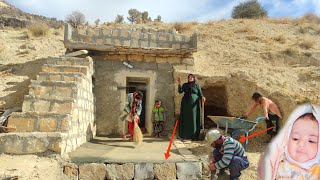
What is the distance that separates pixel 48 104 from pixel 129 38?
4447mm

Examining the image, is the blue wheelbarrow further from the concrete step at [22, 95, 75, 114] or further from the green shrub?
the green shrub

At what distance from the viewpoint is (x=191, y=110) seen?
8641mm

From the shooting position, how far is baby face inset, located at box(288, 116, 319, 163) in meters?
3.37

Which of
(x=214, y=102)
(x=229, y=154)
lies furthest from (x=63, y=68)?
(x=214, y=102)

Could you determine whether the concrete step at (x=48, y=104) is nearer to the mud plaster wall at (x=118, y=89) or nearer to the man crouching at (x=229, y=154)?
the man crouching at (x=229, y=154)

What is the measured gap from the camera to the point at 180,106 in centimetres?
930

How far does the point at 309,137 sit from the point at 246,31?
550 inches

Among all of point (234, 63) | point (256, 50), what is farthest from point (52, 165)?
point (256, 50)

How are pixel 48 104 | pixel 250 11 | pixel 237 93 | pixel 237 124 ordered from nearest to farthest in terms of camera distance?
pixel 48 104 < pixel 237 124 < pixel 237 93 < pixel 250 11

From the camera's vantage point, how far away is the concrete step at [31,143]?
526 centimetres

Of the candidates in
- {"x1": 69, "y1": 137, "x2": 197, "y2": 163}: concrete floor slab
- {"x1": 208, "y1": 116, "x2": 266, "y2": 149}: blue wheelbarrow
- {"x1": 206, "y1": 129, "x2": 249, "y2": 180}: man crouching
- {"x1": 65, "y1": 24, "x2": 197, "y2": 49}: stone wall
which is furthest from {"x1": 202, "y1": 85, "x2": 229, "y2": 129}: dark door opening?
{"x1": 206, "y1": 129, "x2": 249, "y2": 180}: man crouching

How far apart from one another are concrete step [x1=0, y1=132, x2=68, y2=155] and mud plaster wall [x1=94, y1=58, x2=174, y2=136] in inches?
143

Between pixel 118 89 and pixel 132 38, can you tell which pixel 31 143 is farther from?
pixel 132 38

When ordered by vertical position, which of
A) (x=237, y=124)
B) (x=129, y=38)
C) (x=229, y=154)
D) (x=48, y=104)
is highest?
(x=129, y=38)
